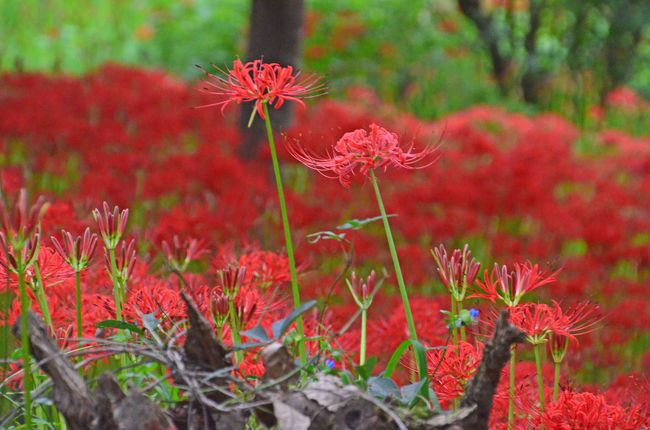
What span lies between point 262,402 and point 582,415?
424 millimetres

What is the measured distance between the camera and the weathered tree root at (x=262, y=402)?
32.8 inches

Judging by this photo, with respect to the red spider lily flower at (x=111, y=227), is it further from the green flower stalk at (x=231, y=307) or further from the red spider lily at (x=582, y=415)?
the red spider lily at (x=582, y=415)

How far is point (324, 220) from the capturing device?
10.1ft

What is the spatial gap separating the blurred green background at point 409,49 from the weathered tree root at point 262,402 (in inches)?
272

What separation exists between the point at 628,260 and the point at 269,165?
5.80ft

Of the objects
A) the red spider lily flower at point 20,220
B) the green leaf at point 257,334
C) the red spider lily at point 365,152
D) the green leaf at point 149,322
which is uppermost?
the red spider lily at point 365,152

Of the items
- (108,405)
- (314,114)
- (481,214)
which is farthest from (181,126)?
(108,405)

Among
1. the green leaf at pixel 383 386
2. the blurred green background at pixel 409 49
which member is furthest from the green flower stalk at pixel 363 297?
the blurred green background at pixel 409 49

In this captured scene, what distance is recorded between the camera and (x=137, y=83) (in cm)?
592

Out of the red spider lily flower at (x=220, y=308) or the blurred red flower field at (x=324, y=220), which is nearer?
the red spider lily flower at (x=220, y=308)

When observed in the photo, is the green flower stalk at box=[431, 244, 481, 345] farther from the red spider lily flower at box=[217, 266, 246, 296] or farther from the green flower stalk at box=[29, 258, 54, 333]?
the green flower stalk at box=[29, 258, 54, 333]

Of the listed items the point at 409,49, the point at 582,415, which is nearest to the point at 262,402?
the point at 582,415

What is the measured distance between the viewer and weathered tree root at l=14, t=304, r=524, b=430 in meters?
0.83

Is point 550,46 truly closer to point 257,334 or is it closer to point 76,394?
point 257,334
